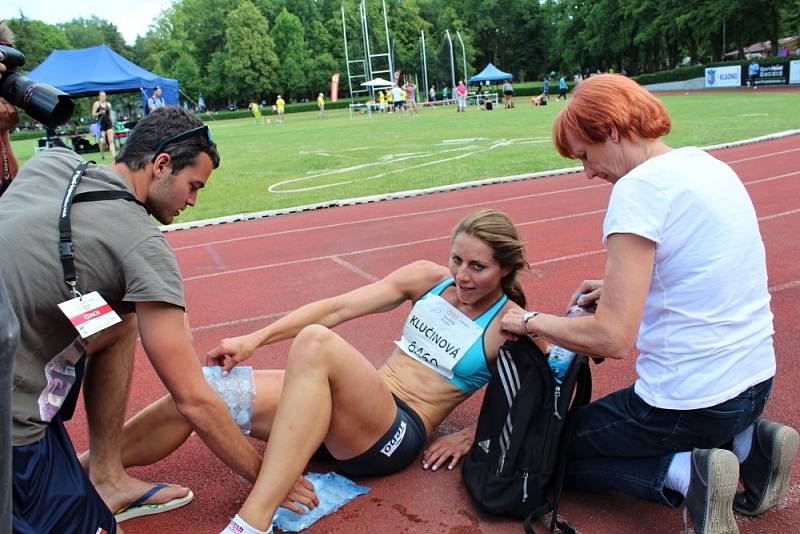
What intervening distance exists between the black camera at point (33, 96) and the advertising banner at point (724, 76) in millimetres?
41215

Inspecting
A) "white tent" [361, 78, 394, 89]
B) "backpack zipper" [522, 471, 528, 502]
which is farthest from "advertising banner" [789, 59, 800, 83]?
"backpack zipper" [522, 471, 528, 502]

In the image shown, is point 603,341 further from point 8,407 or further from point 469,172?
point 469,172

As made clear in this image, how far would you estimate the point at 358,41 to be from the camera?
250 feet

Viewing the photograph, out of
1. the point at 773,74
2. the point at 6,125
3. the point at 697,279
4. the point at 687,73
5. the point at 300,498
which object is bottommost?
the point at 300,498

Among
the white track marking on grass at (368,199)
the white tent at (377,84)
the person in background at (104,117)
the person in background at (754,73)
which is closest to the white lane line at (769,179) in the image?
the white track marking on grass at (368,199)

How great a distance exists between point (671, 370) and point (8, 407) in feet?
6.19

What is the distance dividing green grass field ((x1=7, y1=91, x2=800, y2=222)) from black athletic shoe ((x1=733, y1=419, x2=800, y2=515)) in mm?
8082

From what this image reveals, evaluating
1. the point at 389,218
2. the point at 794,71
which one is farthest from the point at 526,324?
the point at 794,71

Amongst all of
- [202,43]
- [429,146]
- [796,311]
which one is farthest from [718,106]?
[202,43]

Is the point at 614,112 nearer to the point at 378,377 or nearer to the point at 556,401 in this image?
the point at 556,401

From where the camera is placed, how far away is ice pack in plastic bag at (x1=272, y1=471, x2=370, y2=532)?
2578 mm

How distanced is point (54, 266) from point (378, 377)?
118 centimetres

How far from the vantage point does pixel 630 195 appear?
2045mm

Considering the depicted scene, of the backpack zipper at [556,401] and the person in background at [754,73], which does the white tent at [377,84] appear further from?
the backpack zipper at [556,401]
